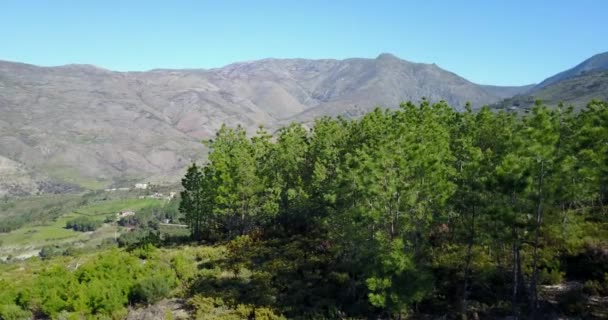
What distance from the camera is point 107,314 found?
3156cm

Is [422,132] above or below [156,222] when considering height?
above

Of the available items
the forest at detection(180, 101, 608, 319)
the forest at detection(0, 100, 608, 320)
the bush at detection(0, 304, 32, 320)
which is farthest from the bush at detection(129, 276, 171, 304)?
the forest at detection(180, 101, 608, 319)

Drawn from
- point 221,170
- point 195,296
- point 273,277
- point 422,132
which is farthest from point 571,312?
point 221,170

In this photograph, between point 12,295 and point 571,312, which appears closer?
point 571,312

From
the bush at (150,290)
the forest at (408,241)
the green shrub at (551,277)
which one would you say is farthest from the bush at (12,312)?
the green shrub at (551,277)

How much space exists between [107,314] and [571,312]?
28324mm

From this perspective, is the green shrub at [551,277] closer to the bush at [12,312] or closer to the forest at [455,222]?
the forest at [455,222]

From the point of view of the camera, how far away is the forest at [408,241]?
2420 centimetres

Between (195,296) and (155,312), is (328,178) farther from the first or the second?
(155,312)

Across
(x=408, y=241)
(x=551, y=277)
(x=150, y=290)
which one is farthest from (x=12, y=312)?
(x=551, y=277)

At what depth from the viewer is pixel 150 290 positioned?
34188 mm

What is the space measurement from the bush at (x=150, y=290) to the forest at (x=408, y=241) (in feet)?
0.37

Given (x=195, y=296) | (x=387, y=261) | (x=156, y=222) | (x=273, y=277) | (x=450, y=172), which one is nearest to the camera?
(x=387, y=261)

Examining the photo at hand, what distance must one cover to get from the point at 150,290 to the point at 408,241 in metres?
19.5
